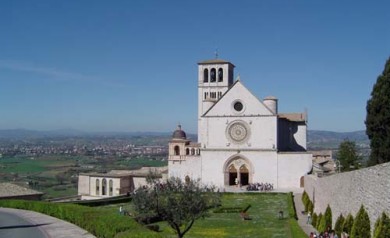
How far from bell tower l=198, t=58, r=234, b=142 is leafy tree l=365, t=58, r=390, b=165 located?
2992 centimetres

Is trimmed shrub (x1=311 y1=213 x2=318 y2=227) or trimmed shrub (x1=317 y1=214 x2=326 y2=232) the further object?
trimmed shrub (x1=311 y1=213 x2=318 y2=227)

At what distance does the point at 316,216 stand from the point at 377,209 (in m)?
15.7

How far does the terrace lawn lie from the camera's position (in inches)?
1160

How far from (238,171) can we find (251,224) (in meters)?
25.0

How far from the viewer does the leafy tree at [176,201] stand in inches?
912

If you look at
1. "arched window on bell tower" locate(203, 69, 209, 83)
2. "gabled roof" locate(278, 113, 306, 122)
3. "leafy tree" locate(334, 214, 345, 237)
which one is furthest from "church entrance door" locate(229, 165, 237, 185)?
"leafy tree" locate(334, 214, 345, 237)

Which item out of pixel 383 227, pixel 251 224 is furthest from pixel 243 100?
pixel 383 227

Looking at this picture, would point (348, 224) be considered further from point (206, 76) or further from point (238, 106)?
point (206, 76)

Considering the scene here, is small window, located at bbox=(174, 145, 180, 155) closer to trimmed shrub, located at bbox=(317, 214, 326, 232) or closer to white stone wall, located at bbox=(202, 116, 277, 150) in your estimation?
white stone wall, located at bbox=(202, 116, 277, 150)

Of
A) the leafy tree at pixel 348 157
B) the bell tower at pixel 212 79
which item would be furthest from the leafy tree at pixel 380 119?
the bell tower at pixel 212 79

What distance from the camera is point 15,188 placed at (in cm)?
4581

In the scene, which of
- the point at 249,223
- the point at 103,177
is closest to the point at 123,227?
the point at 249,223

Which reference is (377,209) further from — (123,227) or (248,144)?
(248,144)

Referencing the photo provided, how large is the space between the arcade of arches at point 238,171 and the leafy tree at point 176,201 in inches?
1327
